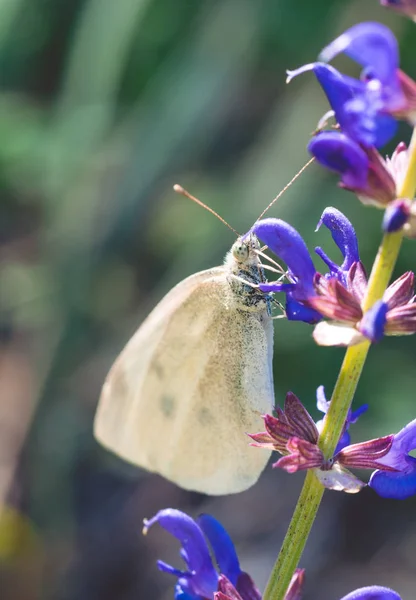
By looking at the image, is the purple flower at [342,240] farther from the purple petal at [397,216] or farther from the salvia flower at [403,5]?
the salvia flower at [403,5]

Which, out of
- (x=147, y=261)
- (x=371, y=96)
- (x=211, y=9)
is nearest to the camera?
(x=371, y=96)

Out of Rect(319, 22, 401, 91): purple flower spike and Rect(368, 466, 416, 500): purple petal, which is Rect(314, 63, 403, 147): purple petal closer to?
Rect(319, 22, 401, 91): purple flower spike

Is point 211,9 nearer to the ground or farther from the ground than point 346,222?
farther from the ground

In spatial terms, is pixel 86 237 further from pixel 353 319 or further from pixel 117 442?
pixel 353 319

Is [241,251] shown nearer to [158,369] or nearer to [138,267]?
[158,369]

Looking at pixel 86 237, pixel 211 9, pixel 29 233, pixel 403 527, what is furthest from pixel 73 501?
pixel 211 9

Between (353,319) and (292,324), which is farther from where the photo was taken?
(292,324)

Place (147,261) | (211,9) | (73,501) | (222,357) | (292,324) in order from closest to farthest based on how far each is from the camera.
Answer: (222,357) < (292,324) < (73,501) < (211,9) < (147,261)
